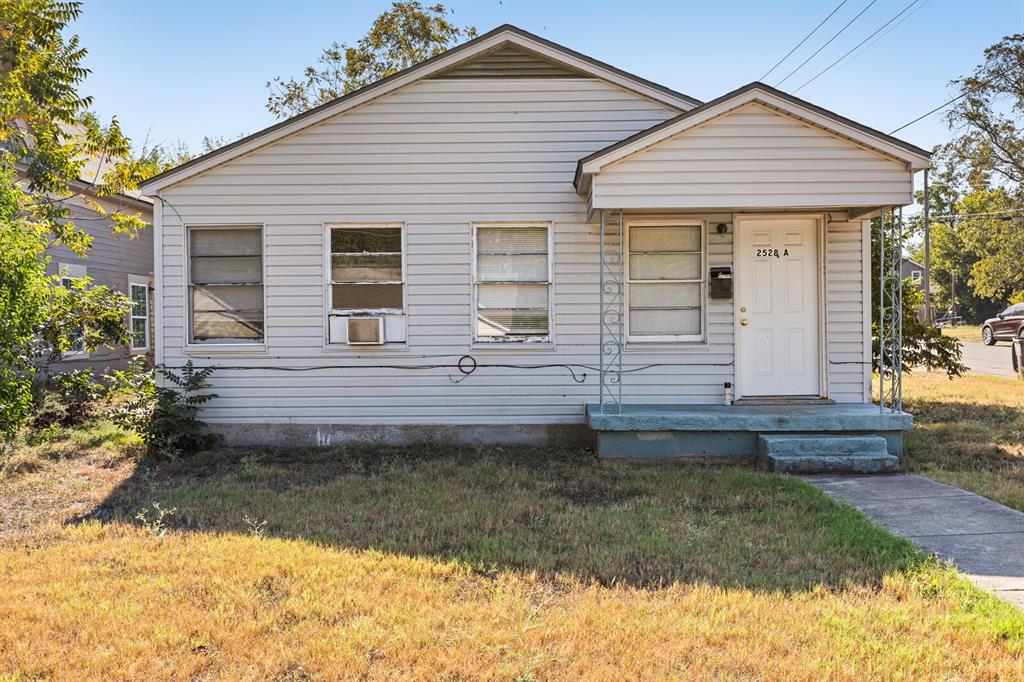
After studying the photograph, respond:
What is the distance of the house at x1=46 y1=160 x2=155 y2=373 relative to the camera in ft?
41.0

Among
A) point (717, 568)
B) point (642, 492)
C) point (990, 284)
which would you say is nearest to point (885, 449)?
point (642, 492)

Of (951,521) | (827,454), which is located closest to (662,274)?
(827,454)

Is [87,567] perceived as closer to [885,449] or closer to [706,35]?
[885,449]

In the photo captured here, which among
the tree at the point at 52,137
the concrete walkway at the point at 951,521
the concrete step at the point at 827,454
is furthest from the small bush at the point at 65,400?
the concrete walkway at the point at 951,521

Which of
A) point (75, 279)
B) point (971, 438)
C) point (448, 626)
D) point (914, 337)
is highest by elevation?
point (75, 279)

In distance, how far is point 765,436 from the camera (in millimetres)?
7543

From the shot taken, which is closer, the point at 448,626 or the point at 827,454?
the point at 448,626

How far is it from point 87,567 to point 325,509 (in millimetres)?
1800

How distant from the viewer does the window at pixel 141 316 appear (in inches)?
→ 585

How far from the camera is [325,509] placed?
19.5 ft

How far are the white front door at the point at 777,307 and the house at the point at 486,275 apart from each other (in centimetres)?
2

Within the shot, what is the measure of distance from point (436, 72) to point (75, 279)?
6.11 metres

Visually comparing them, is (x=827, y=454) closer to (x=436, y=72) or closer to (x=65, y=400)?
(x=436, y=72)

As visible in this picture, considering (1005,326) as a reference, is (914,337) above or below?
below
